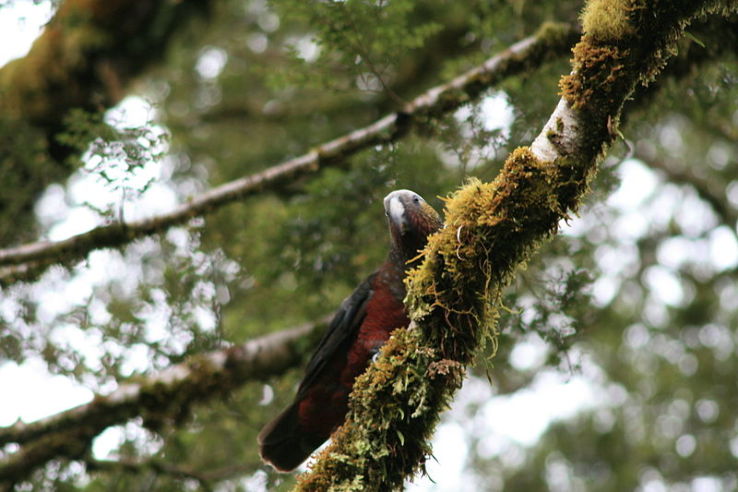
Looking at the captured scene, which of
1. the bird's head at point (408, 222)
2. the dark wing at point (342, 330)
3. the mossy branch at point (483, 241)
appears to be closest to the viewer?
the mossy branch at point (483, 241)

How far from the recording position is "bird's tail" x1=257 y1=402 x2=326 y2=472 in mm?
4695

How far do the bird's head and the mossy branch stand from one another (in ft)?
3.99

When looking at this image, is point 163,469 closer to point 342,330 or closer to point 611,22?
point 342,330

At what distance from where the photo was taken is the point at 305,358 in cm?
580

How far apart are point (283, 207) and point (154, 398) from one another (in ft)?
7.29

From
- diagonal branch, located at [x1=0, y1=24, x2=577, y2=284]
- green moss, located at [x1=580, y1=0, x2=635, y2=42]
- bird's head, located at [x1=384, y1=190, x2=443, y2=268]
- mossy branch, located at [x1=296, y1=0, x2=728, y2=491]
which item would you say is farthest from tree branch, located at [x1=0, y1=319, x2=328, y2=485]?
green moss, located at [x1=580, y1=0, x2=635, y2=42]

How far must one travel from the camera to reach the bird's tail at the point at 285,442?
15.4ft

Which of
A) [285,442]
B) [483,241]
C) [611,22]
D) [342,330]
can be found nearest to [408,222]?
[342,330]

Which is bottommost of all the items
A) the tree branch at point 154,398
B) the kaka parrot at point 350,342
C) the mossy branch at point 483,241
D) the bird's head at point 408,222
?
the tree branch at point 154,398

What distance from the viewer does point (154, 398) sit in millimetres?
5348

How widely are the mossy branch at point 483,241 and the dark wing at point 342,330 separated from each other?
1.75 meters

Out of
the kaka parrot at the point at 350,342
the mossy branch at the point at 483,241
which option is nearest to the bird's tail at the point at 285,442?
the kaka parrot at the point at 350,342

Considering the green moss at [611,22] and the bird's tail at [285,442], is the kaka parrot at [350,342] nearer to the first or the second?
the bird's tail at [285,442]

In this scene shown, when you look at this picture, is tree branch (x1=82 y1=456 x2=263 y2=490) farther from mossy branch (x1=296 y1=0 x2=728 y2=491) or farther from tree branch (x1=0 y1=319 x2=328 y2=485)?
mossy branch (x1=296 y1=0 x2=728 y2=491)
